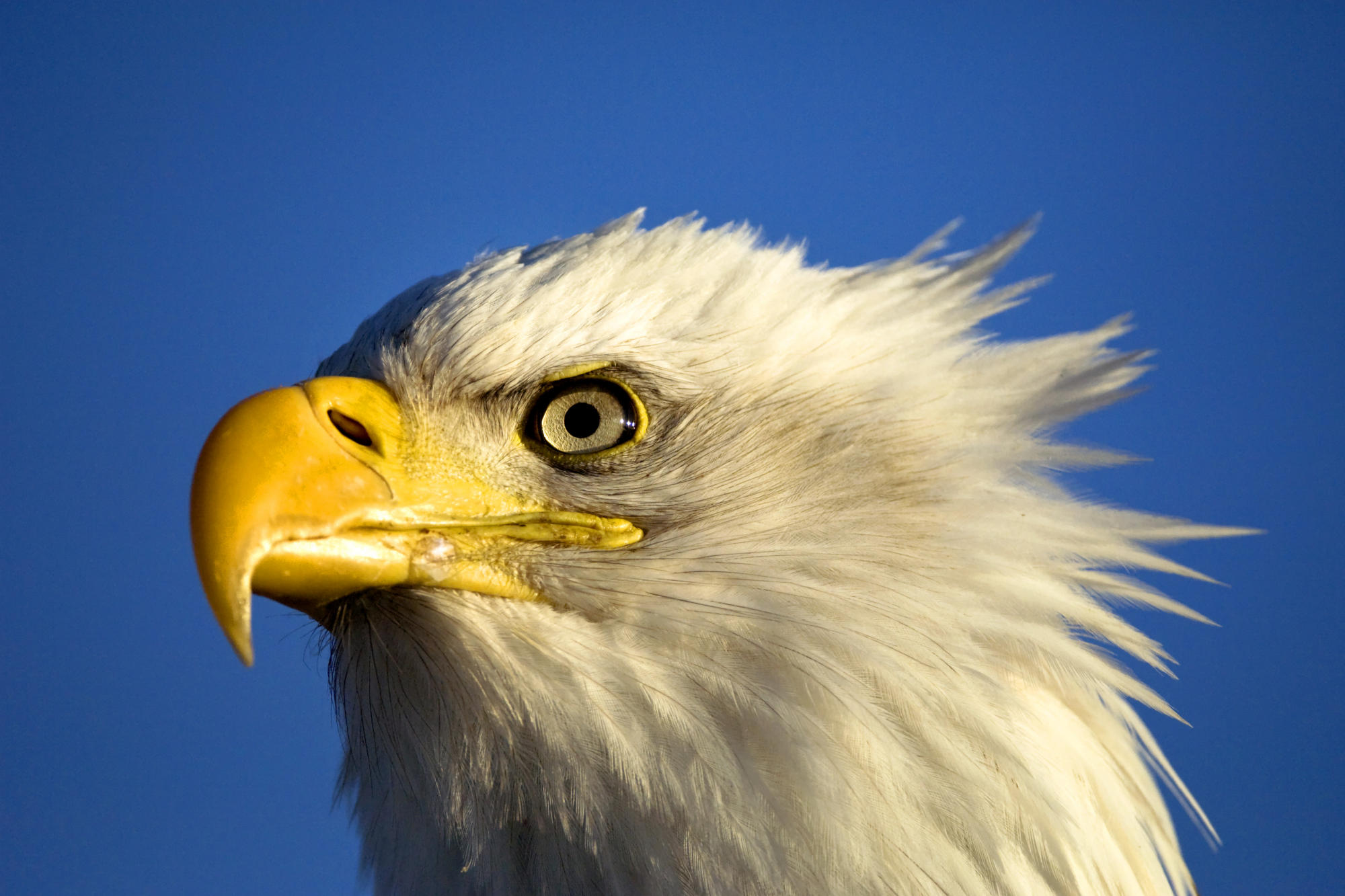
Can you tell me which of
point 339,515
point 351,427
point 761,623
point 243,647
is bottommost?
point 761,623

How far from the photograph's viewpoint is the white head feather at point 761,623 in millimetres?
1396

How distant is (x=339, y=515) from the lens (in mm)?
1306

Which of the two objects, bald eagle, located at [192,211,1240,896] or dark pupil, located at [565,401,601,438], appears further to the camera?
dark pupil, located at [565,401,601,438]

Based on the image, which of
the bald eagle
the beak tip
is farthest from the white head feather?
the beak tip

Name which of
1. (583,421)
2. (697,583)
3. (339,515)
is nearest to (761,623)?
(697,583)

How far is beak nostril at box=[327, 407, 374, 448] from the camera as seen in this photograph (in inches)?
56.2

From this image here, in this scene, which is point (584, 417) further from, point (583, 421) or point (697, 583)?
point (697, 583)

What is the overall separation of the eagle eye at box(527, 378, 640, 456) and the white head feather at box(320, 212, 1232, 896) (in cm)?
3

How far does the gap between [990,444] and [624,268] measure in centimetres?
61

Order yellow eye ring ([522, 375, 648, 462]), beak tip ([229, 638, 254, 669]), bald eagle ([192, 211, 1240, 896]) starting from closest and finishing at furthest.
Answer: beak tip ([229, 638, 254, 669]) → bald eagle ([192, 211, 1240, 896]) → yellow eye ring ([522, 375, 648, 462])

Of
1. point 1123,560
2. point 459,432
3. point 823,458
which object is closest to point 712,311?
point 823,458

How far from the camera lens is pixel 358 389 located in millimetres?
1476

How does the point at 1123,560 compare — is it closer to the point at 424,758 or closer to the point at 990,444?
the point at 990,444

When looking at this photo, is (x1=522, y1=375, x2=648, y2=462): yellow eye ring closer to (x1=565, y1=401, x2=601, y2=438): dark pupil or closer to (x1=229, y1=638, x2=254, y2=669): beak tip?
(x1=565, y1=401, x2=601, y2=438): dark pupil
